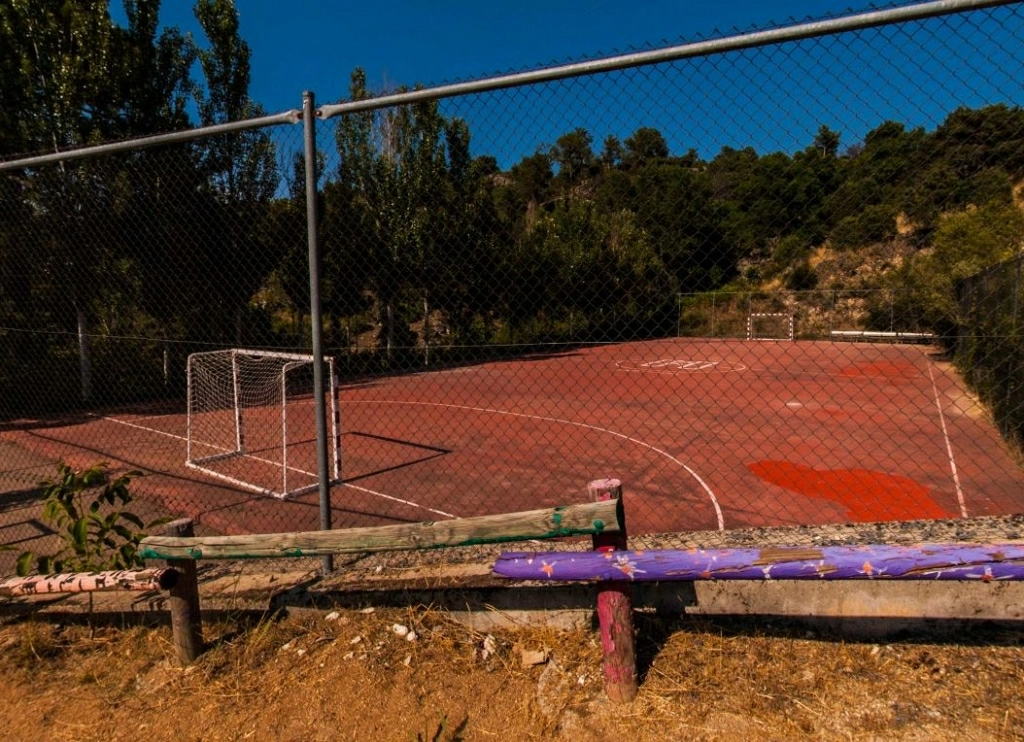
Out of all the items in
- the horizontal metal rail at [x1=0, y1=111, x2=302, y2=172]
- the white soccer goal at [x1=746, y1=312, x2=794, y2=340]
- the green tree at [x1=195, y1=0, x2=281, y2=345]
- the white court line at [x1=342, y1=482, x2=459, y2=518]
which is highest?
the green tree at [x1=195, y1=0, x2=281, y2=345]

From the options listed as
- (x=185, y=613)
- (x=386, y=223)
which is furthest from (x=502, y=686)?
(x=386, y=223)

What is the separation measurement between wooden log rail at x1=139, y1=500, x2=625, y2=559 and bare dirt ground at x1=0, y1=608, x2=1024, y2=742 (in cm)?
53

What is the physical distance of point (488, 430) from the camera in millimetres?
12578

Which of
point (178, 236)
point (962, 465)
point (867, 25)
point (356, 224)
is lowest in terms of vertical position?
point (962, 465)

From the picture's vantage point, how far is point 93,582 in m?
3.09

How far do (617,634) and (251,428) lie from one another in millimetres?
11451

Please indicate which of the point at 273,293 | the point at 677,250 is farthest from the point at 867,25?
the point at 273,293

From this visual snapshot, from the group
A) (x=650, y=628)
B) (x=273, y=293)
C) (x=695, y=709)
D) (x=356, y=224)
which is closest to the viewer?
(x=695, y=709)

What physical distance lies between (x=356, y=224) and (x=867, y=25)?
1606cm

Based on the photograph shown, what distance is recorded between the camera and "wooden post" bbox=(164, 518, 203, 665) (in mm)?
3016

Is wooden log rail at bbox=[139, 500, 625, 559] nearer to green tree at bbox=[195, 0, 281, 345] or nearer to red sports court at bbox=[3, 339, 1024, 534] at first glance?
red sports court at bbox=[3, 339, 1024, 534]

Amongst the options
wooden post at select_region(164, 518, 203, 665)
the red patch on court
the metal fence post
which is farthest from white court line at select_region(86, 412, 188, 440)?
the red patch on court

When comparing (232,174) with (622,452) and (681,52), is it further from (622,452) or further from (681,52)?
(681,52)

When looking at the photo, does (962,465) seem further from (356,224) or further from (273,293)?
(356,224)
